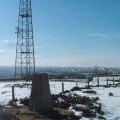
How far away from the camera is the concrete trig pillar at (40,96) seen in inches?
756

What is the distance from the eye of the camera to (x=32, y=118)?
17281 mm

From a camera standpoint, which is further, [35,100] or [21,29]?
[21,29]

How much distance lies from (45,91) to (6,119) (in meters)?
3.90

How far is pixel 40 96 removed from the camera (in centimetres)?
1934

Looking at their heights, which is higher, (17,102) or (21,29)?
(21,29)

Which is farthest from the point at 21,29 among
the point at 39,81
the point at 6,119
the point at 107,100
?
the point at 6,119

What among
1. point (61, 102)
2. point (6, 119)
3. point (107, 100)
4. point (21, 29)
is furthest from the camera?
point (21, 29)

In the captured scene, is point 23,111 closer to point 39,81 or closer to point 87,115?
point 39,81

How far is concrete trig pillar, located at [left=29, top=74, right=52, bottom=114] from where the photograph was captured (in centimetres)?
1920

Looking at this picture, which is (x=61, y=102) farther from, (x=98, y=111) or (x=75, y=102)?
(x=98, y=111)

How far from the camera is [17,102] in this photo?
72.9ft

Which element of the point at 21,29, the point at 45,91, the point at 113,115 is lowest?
the point at 113,115

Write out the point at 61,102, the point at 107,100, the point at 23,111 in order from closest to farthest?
1. the point at 23,111
2. the point at 61,102
3. the point at 107,100

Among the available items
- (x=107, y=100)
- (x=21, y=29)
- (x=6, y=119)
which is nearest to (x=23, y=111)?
(x=6, y=119)
